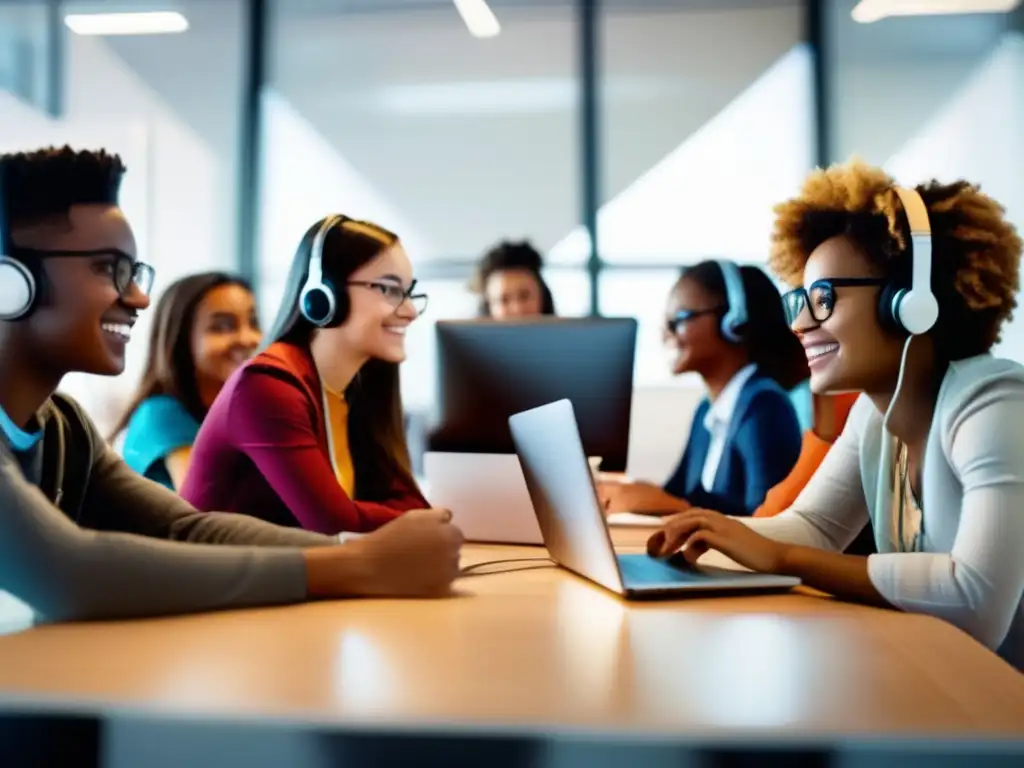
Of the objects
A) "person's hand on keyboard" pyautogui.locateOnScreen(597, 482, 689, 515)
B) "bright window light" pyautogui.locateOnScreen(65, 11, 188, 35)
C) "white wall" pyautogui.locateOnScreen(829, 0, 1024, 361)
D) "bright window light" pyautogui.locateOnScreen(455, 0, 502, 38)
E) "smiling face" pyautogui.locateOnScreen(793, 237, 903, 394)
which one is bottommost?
"person's hand on keyboard" pyautogui.locateOnScreen(597, 482, 689, 515)

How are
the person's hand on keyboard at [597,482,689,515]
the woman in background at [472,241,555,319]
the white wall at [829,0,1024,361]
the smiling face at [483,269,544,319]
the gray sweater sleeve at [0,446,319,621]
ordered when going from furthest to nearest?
the smiling face at [483,269,544,319] < the woman in background at [472,241,555,319] < the person's hand on keyboard at [597,482,689,515] < the white wall at [829,0,1024,361] < the gray sweater sleeve at [0,446,319,621]

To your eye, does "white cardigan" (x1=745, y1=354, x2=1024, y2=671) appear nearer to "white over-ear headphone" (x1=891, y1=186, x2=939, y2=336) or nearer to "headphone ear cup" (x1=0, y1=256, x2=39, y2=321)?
"white over-ear headphone" (x1=891, y1=186, x2=939, y2=336)

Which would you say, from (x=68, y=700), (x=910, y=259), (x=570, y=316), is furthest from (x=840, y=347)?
(x=68, y=700)

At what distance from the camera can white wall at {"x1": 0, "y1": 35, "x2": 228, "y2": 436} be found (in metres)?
1.00

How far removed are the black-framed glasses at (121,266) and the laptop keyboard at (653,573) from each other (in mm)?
623

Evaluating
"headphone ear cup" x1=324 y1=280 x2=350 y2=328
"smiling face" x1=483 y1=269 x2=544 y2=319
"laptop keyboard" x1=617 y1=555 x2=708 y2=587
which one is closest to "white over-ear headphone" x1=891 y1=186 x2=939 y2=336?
"laptop keyboard" x1=617 y1=555 x2=708 y2=587

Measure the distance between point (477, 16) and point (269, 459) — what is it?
746 millimetres

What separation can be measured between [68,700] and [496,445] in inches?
28.6

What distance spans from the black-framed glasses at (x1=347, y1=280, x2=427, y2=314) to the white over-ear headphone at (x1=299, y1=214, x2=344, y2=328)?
0.04 m

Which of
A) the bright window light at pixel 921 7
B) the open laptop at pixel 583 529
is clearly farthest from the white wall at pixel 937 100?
the open laptop at pixel 583 529

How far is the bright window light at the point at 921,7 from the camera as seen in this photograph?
1.12 meters

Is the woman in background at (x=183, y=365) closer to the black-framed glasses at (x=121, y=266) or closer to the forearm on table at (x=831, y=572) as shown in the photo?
the black-framed glasses at (x=121, y=266)

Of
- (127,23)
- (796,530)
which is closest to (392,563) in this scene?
(796,530)

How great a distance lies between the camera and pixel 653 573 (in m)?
0.99
